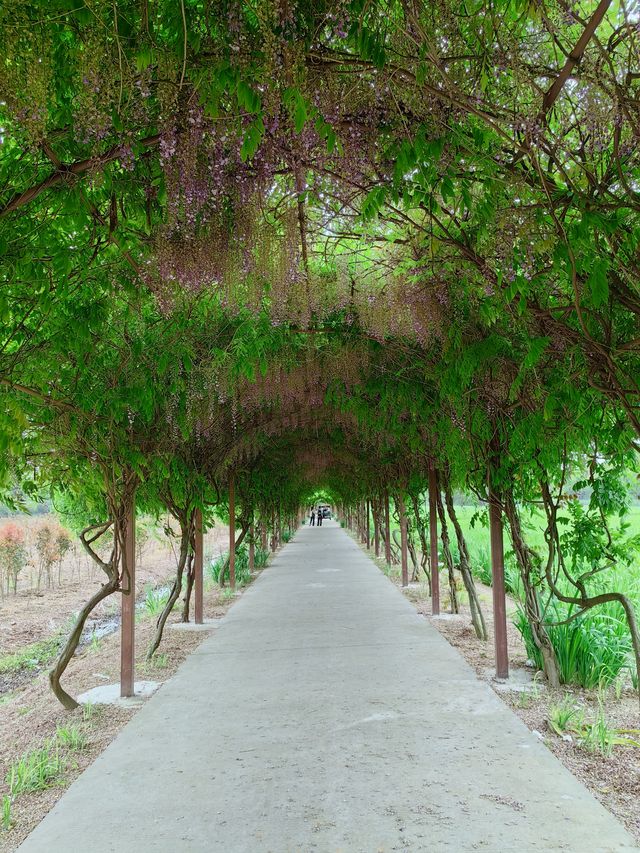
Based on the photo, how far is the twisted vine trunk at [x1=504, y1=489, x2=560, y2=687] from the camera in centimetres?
448

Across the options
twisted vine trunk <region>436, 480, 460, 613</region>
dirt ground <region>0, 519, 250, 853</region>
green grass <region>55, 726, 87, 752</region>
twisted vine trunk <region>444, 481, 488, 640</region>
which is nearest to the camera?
dirt ground <region>0, 519, 250, 853</region>

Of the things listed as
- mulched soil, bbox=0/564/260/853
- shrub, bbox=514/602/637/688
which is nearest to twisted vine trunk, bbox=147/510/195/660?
mulched soil, bbox=0/564/260/853

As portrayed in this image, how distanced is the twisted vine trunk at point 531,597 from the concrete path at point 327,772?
530 millimetres

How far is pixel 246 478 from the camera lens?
11.3m

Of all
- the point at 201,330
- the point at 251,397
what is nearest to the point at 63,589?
the point at 251,397

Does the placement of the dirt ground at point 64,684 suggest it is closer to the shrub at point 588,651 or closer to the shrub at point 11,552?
the shrub at point 11,552

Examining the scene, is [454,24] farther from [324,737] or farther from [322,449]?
[322,449]

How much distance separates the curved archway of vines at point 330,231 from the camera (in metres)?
1.72

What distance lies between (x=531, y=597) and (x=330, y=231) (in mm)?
2905

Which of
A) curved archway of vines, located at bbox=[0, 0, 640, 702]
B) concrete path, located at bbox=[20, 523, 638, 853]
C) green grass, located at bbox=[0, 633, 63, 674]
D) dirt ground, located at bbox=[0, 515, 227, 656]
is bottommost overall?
green grass, located at bbox=[0, 633, 63, 674]

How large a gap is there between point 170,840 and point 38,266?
2.39 metres

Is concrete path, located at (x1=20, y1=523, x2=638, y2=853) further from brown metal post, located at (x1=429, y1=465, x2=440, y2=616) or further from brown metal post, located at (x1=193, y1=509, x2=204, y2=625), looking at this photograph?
brown metal post, located at (x1=429, y1=465, x2=440, y2=616)

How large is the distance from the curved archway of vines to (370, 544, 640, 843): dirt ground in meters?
0.33

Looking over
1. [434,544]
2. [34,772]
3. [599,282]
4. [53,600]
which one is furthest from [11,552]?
[599,282]
